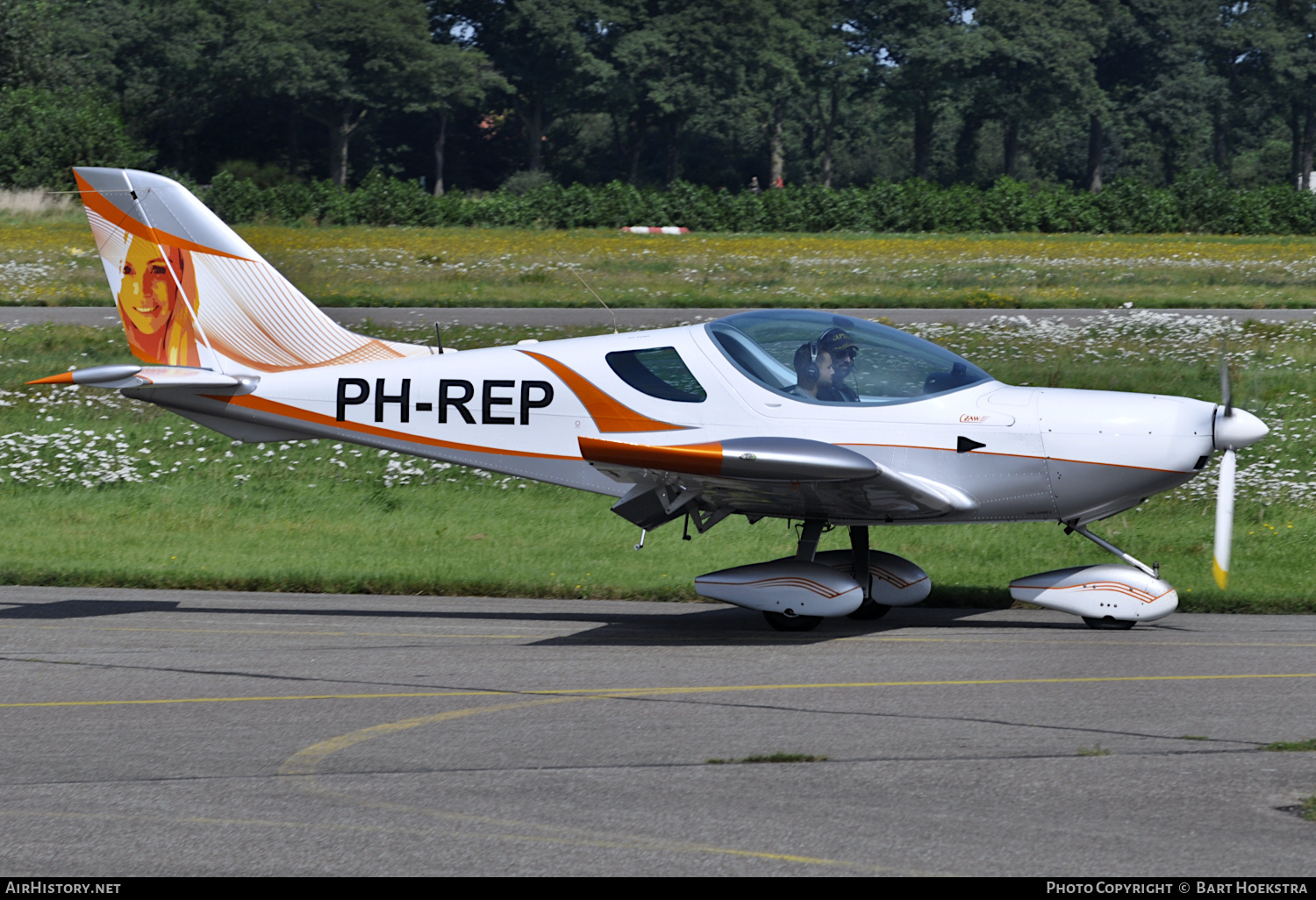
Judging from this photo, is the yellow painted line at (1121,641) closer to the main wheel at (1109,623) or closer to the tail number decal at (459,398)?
the main wheel at (1109,623)

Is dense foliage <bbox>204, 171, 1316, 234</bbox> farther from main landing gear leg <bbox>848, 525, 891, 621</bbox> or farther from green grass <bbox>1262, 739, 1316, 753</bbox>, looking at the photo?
green grass <bbox>1262, 739, 1316, 753</bbox>

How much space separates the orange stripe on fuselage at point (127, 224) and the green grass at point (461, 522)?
9.27 ft

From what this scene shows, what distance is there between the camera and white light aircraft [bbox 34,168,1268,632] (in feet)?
28.8

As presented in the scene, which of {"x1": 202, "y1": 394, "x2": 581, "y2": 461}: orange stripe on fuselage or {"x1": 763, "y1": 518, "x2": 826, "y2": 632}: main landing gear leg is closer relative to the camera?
{"x1": 763, "y1": 518, "x2": 826, "y2": 632}: main landing gear leg

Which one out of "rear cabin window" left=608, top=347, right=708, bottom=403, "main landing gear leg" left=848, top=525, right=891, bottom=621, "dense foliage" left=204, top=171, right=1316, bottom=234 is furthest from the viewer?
"dense foliage" left=204, top=171, right=1316, bottom=234

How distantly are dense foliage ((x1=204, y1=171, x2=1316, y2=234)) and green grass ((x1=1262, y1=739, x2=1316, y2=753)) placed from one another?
42017 mm

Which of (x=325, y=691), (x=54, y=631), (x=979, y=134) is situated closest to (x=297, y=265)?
(x=54, y=631)

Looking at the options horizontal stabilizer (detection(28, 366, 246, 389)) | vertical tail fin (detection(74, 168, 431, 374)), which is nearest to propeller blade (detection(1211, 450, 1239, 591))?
vertical tail fin (detection(74, 168, 431, 374))

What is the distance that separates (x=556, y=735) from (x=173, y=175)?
62027mm

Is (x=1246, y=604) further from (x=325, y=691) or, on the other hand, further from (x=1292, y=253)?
(x=1292, y=253)

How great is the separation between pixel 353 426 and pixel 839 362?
12.3ft

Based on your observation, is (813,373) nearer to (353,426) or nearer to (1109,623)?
(1109,623)

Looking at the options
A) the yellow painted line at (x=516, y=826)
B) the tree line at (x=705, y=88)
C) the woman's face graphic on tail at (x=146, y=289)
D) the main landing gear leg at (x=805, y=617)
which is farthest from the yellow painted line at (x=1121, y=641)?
the tree line at (x=705, y=88)

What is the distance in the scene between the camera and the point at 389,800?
217 inches
